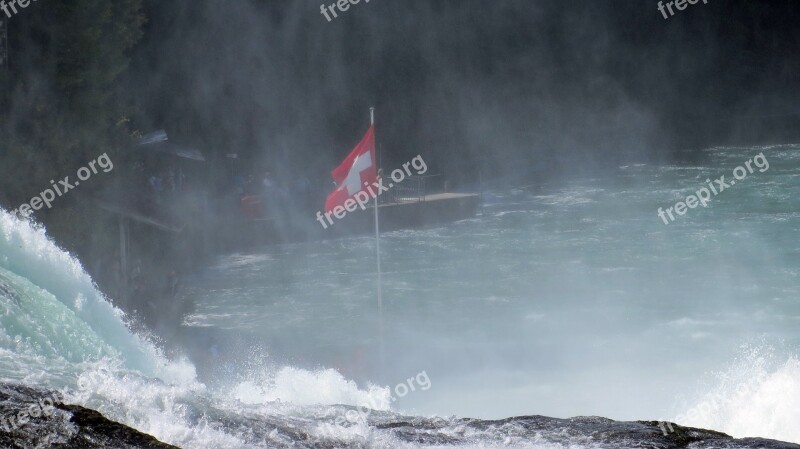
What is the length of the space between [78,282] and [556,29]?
32.8 metres

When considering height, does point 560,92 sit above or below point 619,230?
Answer: above

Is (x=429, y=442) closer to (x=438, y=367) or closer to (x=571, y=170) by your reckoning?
(x=438, y=367)

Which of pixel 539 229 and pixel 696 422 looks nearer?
pixel 696 422

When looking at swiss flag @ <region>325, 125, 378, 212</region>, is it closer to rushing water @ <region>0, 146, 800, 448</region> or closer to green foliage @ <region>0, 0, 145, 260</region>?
rushing water @ <region>0, 146, 800, 448</region>

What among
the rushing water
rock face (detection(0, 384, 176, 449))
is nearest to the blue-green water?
the rushing water

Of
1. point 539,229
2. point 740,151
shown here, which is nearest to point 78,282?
point 539,229

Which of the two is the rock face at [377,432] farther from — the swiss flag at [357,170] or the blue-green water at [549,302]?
the swiss flag at [357,170]

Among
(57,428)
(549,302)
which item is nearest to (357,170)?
(57,428)

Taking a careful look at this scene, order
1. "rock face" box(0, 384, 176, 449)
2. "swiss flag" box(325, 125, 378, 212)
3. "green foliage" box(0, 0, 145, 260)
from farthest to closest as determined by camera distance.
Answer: "green foliage" box(0, 0, 145, 260), "swiss flag" box(325, 125, 378, 212), "rock face" box(0, 384, 176, 449)

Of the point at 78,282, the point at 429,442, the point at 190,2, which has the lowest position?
the point at 429,442

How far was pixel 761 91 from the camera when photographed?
42.0 m

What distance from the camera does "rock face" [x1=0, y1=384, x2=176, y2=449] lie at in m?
4.07

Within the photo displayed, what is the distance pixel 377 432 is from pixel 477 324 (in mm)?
12899

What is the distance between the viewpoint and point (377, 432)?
526 centimetres
